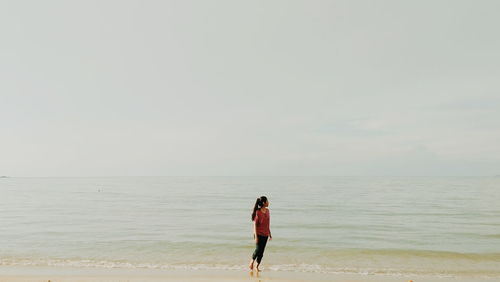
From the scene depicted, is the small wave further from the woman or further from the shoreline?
the woman

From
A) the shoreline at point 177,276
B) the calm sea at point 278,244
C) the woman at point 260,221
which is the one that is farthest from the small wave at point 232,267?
the woman at point 260,221

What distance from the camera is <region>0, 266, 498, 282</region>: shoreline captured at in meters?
10.9

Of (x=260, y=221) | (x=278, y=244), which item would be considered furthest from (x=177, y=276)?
(x=278, y=244)

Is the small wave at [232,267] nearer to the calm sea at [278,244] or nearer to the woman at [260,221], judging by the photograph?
the calm sea at [278,244]

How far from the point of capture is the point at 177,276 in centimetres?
1159

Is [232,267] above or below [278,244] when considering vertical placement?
above

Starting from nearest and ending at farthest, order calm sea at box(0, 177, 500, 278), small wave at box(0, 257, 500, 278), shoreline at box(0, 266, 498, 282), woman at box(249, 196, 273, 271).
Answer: shoreline at box(0, 266, 498, 282) → woman at box(249, 196, 273, 271) → small wave at box(0, 257, 500, 278) → calm sea at box(0, 177, 500, 278)

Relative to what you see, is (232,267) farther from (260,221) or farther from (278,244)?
(278,244)

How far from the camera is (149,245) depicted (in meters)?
17.7

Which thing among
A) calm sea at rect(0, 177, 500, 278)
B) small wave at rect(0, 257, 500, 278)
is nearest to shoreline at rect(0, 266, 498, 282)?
small wave at rect(0, 257, 500, 278)

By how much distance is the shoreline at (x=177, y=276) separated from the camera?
1095 centimetres

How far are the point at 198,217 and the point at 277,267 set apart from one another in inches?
706

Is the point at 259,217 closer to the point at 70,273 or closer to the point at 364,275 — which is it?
the point at 364,275

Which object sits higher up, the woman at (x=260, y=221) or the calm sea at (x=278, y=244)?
the woman at (x=260, y=221)
